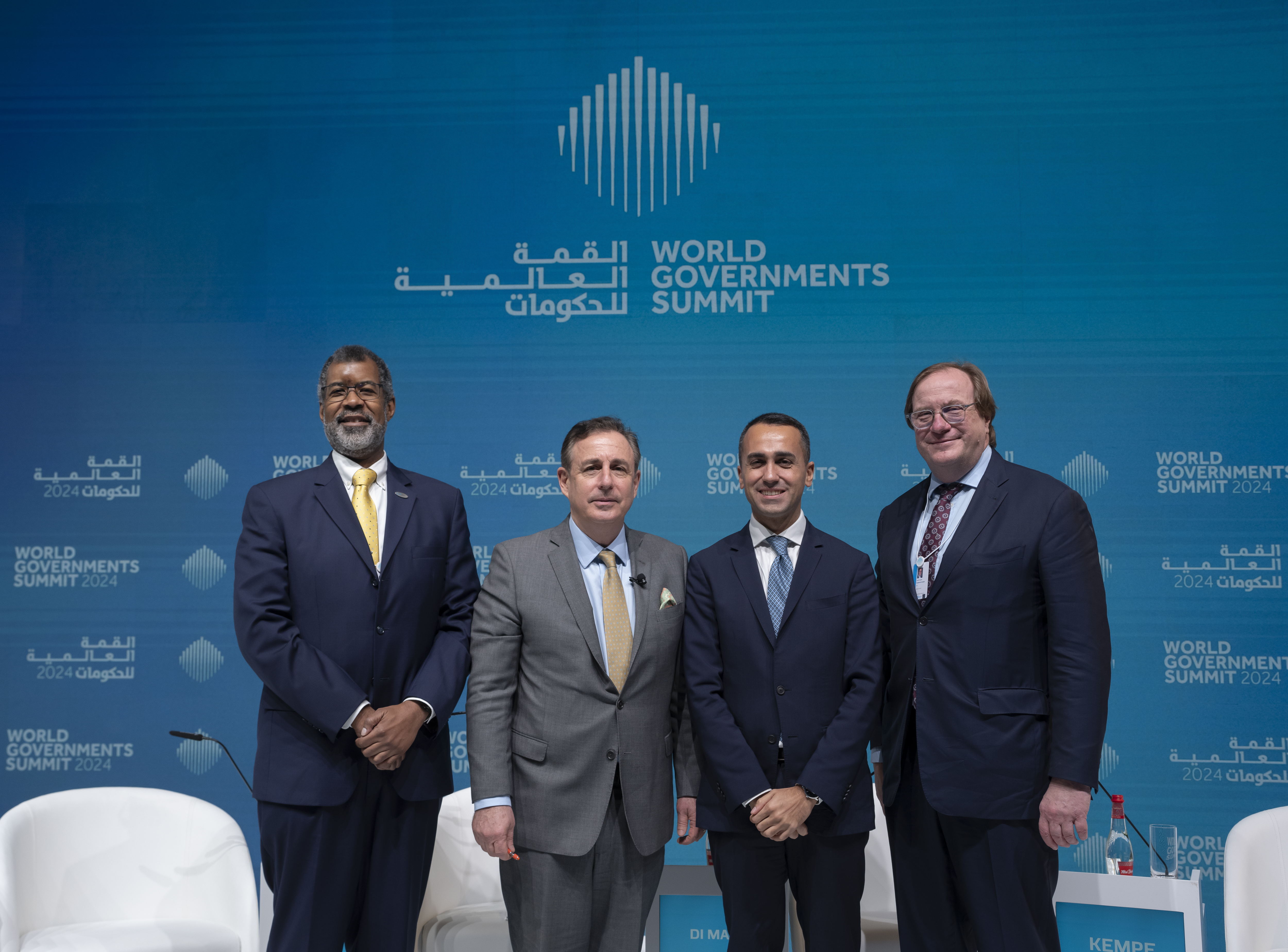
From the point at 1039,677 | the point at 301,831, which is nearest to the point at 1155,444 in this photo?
the point at 1039,677

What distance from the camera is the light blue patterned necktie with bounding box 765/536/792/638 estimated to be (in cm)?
254

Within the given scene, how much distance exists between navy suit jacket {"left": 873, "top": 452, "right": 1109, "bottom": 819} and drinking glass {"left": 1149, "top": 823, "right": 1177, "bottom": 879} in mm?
1471

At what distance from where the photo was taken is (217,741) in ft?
11.9

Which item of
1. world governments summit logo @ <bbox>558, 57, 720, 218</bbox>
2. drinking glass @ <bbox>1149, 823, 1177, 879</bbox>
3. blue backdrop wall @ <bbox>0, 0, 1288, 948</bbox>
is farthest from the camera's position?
world governments summit logo @ <bbox>558, 57, 720, 218</bbox>

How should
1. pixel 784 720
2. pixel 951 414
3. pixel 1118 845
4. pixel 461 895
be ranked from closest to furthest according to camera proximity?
pixel 784 720
pixel 951 414
pixel 461 895
pixel 1118 845

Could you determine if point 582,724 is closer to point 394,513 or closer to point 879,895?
point 394,513

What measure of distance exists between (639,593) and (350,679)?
2.63ft

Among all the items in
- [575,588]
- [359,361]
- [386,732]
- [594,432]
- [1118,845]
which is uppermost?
[359,361]

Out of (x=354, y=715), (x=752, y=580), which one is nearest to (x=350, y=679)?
(x=354, y=715)

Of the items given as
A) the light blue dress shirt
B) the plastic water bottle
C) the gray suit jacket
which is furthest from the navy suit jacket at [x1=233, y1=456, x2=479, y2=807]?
the plastic water bottle

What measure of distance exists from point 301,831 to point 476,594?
78 centimetres

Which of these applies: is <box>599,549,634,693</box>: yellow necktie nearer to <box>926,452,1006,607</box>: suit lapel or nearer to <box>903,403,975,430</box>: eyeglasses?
<box>926,452,1006,607</box>: suit lapel

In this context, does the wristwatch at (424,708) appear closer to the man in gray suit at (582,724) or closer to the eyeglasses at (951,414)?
the man in gray suit at (582,724)

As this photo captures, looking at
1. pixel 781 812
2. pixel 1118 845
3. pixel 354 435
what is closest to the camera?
pixel 781 812
